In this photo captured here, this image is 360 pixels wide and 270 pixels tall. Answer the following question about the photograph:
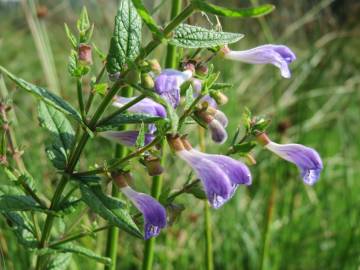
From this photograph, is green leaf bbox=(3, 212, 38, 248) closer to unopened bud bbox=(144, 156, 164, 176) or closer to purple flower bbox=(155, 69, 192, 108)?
unopened bud bbox=(144, 156, 164, 176)

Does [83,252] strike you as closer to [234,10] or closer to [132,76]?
[132,76]

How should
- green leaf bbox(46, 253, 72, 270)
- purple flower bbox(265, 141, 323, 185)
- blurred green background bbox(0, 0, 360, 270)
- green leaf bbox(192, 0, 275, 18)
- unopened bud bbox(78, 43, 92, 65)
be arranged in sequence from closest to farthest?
green leaf bbox(192, 0, 275, 18) < unopened bud bbox(78, 43, 92, 65) < purple flower bbox(265, 141, 323, 185) < green leaf bbox(46, 253, 72, 270) < blurred green background bbox(0, 0, 360, 270)

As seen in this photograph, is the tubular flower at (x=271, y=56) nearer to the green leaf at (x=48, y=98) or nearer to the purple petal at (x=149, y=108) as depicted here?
the purple petal at (x=149, y=108)

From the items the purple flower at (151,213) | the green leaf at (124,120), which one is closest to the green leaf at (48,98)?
the green leaf at (124,120)

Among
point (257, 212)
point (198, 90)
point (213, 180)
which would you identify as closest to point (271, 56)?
point (198, 90)

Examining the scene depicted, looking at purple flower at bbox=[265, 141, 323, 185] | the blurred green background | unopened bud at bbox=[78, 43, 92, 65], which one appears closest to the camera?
unopened bud at bbox=[78, 43, 92, 65]

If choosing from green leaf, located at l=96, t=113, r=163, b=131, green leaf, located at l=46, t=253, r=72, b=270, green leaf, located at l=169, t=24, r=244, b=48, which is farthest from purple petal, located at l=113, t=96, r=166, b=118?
green leaf, located at l=46, t=253, r=72, b=270
